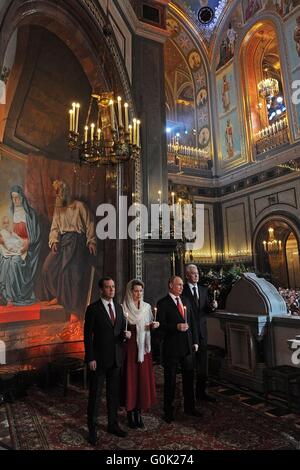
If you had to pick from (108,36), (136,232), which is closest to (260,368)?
(136,232)

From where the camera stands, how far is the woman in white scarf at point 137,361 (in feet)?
11.1

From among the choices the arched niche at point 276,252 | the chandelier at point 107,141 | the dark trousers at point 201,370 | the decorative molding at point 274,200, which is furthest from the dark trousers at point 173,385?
the arched niche at point 276,252

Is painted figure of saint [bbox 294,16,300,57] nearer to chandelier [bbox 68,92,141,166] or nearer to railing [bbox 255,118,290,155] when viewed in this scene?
railing [bbox 255,118,290,155]

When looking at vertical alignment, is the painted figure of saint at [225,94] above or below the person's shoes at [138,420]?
above

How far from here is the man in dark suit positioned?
362 centimetres

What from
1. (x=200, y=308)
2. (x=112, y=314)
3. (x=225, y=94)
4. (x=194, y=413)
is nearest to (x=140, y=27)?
(x=200, y=308)

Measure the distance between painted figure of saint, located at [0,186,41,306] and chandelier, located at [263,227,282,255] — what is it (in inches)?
396

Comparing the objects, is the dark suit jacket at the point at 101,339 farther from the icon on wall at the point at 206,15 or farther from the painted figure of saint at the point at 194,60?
the icon on wall at the point at 206,15

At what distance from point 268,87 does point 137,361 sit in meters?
13.3

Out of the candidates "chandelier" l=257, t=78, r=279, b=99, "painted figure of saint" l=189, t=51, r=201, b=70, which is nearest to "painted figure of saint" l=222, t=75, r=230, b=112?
"chandelier" l=257, t=78, r=279, b=99

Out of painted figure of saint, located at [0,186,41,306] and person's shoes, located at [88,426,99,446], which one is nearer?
person's shoes, located at [88,426,99,446]

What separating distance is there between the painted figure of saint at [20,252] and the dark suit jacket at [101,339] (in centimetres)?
237

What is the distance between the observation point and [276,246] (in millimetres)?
14086
